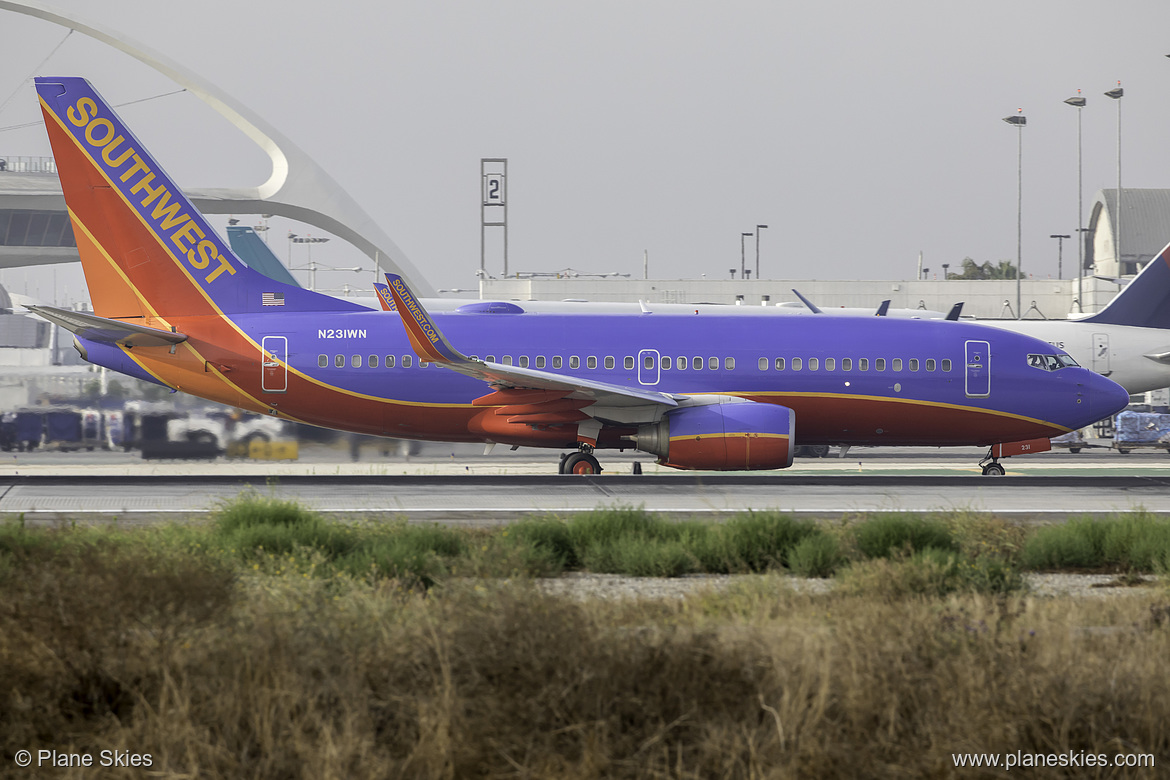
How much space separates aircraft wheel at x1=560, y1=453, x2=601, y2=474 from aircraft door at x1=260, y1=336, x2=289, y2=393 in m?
6.43

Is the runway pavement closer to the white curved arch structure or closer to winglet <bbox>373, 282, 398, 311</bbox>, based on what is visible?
winglet <bbox>373, 282, 398, 311</bbox>

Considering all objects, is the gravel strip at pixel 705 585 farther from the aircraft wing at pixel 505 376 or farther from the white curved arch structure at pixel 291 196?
the white curved arch structure at pixel 291 196

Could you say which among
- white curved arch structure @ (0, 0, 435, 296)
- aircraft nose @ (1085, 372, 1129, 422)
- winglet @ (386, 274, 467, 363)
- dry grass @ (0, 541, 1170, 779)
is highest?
white curved arch structure @ (0, 0, 435, 296)

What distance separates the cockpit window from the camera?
2458 centimetres

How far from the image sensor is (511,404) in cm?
2316

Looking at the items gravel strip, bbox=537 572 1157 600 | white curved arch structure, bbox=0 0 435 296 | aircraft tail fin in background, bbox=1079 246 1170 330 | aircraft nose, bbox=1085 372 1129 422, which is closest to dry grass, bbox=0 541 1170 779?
gravel strip, bbox=537 572 1157 600

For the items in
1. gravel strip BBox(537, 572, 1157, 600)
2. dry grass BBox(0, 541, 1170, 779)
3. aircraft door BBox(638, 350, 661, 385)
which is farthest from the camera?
aircraft door BBox(638, 350, 661, 385)

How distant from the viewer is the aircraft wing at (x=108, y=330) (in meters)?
21.2

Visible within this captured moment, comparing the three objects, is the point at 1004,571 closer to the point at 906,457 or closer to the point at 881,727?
the point at 881,727

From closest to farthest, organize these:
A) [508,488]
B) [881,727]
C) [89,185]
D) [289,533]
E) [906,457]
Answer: [881,727]
[289,533]
[508,488]
[89,185]
[906,457]

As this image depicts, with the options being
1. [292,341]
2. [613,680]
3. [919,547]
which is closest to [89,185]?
[292,341]

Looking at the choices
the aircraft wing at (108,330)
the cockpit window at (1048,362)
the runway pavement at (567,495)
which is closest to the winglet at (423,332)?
the runway pavement at (567,495)

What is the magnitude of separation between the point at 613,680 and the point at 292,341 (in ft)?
60.8

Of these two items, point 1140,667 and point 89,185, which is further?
point 89,185
